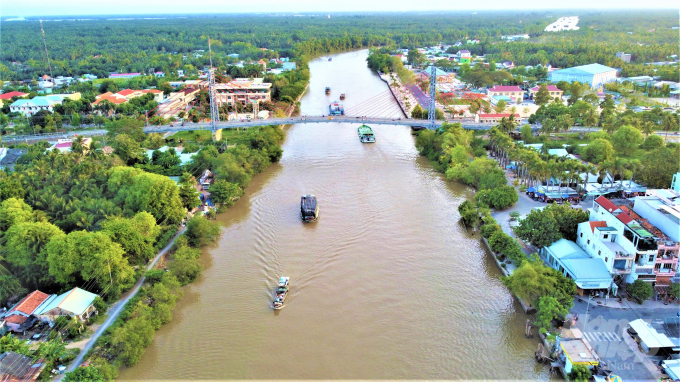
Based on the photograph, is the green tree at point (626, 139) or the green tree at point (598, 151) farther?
the green tree at point (626, 139)

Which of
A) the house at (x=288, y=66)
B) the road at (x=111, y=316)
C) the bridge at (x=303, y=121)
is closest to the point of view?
the road at (x=111, y=316)

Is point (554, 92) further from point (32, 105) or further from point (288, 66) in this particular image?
point (32, 105)

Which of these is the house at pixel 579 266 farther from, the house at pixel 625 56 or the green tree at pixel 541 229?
the house at pixel 625 56

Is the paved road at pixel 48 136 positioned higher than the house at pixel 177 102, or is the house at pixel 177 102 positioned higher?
the house at pixel 177 102

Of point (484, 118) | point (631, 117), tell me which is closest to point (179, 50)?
point (484, 118)

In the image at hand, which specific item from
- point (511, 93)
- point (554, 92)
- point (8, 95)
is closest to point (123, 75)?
point (8, 95)

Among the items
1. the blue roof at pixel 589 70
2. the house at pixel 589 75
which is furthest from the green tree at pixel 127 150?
the blue roof at pixel 589 70
